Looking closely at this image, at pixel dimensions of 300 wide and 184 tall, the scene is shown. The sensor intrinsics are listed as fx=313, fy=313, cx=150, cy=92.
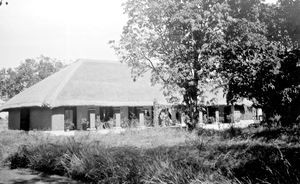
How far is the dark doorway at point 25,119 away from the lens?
33.5 m

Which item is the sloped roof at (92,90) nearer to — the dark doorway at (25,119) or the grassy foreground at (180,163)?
the dark doorway at (25,119)

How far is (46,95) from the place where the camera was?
29672 mm

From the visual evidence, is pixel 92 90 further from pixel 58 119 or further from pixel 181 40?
pixel 181 40

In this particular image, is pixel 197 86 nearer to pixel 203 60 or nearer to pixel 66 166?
pixel 203 60

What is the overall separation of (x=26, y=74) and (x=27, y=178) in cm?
5999

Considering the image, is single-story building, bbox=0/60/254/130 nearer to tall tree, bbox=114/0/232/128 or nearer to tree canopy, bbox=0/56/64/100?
tall tree, bbox=114/0/232/128

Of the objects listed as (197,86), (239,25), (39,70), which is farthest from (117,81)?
(39,70)

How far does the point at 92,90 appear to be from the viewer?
105 feet

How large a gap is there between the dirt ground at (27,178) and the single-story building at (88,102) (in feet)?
55.5

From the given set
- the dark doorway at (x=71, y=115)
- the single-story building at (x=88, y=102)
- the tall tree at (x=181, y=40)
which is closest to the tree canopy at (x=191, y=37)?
the tall tree at (x=181, y=40)

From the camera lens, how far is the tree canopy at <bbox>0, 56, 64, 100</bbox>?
216 feet

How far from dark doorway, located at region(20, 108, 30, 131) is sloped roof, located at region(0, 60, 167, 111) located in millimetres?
1255

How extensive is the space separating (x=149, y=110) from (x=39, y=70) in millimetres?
39687

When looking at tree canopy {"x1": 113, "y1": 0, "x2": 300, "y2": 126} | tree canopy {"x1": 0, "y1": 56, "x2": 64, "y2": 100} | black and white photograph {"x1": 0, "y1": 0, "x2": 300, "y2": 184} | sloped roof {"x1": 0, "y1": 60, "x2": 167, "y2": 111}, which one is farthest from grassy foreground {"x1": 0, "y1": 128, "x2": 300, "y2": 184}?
tree canopy {"x1": 0, "y1": 56, "x2": 64, "y2": 100}
